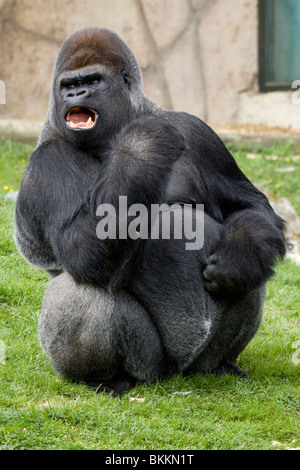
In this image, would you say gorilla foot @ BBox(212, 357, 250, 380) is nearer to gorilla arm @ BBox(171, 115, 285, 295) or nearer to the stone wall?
gorilla arm @ BBox(171, 115, 285, 295)

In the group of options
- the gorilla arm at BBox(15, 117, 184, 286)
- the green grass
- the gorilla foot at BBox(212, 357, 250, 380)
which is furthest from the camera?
the gorilla foot at BBox(212, 357, 250, 380)

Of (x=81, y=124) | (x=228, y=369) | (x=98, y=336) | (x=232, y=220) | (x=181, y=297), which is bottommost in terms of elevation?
(x=228, y=369)

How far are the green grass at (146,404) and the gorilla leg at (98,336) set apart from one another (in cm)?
9

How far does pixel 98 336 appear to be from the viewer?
3303 millimetres

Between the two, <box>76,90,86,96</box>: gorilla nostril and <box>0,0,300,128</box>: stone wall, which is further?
<box>0,0,300,128</box>: stone wall

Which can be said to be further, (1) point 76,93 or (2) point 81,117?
(2) point 81,117

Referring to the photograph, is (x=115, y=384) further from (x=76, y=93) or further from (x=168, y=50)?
(x=168, y=50)

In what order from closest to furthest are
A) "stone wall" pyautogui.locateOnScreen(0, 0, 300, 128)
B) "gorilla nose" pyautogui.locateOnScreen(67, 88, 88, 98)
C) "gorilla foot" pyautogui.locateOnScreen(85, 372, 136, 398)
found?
"gorilla nose" pyautogui.locateOnScreen(67, 88, 88, 98) < "gorilla foot" pyautogui.locateOnScreen(85, 372, 136, 398) < "stone wall" pyautogui.locateOnScreen(0, 0, 300, 128)

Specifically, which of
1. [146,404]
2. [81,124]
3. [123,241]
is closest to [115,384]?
[146,404]

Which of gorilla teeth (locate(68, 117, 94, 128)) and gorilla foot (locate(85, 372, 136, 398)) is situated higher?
gorilla teeth (locate(68, 117, 94, 128))

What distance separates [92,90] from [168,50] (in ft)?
19.5

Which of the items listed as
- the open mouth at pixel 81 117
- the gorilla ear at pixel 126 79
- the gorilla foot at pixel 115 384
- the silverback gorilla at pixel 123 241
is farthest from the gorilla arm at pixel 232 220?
the gorilla foot at pixel 115 384

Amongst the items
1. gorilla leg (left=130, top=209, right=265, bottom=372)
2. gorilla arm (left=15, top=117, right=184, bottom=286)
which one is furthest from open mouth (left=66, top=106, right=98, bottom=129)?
gorilla leg (left=130, top=209, right=265, bottom=372)

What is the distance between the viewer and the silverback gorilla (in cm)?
319
